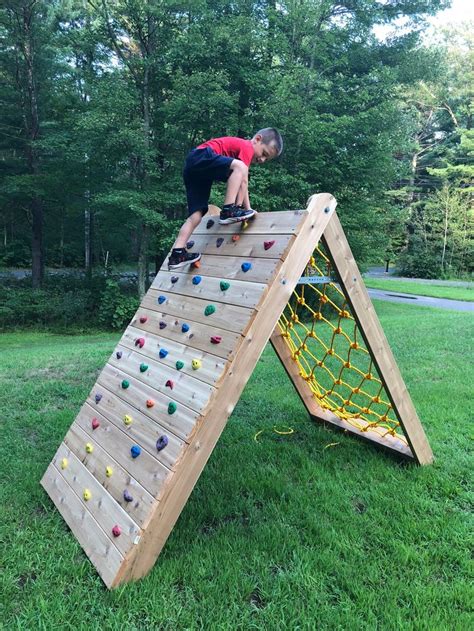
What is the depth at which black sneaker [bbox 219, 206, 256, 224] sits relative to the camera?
2758mm

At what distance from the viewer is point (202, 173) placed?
3.13m

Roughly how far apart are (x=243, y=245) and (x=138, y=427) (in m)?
1.14

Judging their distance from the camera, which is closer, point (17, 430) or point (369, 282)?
point (17, 430)

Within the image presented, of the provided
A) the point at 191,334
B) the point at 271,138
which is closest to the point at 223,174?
the point at 271,138

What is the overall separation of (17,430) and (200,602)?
7.96 ft

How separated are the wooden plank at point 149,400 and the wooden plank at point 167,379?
3 cm

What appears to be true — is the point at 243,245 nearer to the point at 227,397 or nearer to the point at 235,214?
the point at 235,214

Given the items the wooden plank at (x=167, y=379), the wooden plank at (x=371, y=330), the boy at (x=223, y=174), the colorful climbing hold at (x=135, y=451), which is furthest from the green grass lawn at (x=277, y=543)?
the boy at (x=223, y=174)

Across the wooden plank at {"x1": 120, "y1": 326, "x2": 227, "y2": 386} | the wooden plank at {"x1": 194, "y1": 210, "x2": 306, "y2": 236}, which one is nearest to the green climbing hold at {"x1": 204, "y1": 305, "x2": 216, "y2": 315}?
the wooden plank at {"x1": 120, "y1": 326, "x2": 227, "y2": 386}

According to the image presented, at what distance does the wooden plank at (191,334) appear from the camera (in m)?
2.29

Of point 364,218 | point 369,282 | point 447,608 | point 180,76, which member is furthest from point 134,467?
point 369,282

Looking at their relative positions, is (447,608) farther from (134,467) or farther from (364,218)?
(364,218)

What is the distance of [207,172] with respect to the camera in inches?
122

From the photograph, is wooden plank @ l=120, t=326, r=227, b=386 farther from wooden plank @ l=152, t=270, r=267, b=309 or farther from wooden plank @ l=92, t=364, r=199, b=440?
wooden plank @ l=152, t=270, r=267, b=309
